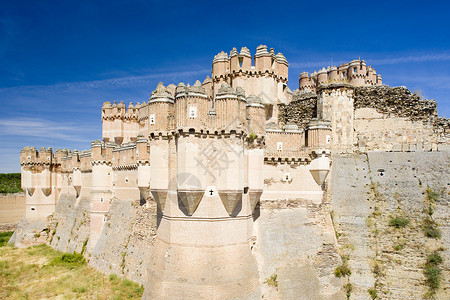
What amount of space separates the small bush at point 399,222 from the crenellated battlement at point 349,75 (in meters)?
22.9

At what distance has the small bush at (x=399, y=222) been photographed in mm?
18797

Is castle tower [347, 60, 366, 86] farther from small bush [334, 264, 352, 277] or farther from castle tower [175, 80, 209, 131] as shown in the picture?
castle tower [175, 80, 209, 131]

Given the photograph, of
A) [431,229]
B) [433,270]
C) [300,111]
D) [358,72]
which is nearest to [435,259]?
[433,270]

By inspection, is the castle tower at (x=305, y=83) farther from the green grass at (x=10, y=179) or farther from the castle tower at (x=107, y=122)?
the green grass at (x=10, y=179)

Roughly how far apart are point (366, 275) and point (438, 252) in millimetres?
3943

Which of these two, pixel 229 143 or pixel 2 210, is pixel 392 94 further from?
pixel 2 210

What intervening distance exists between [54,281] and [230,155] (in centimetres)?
1900

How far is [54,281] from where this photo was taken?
25.3m

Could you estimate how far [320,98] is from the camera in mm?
23031

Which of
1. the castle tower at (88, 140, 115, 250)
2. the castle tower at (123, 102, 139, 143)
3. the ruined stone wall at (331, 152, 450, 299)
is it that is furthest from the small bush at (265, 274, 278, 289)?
the castle tower at (123, 102, 139, 143)

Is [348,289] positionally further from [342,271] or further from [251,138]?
[251,138]

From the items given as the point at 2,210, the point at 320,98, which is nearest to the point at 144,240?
the point at 320,98

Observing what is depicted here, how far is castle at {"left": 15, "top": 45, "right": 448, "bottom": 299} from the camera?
16094mm

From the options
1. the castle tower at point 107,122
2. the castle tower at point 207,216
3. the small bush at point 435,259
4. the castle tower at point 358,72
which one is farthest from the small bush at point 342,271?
the castle tower at point 107,122
